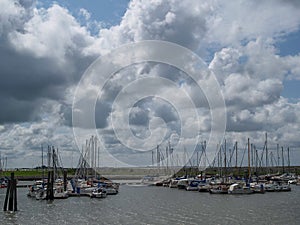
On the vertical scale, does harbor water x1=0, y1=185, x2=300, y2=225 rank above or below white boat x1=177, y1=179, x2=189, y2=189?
below

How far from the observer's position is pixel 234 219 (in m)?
61.1

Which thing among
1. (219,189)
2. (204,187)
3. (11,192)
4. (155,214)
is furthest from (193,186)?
(11,192)

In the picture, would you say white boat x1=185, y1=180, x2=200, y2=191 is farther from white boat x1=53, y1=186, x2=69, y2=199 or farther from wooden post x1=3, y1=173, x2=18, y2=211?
wooden post x1=3, y1=173, x2=18, y2=211

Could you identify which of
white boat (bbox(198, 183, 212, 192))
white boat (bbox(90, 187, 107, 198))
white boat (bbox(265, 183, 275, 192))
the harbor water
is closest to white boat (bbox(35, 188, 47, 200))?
white boat (bbox(90, 187, 107, 198))

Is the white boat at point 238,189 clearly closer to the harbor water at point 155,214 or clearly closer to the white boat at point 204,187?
the white boat at point 204,187

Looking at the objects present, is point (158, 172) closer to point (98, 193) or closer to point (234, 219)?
point (98, 193)

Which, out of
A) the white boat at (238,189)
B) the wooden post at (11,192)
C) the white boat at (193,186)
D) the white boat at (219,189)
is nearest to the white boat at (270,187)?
the white boat at (238,189)

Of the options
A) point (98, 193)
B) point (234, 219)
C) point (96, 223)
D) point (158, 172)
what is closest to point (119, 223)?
point (96, 223)

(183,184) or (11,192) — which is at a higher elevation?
(11,192)

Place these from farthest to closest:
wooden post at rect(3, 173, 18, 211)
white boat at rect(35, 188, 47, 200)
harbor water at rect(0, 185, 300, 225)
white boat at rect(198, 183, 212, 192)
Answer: white boat at rect(198, 183, 212, 192)
white boat at rect(35, 188, 47, 200)
wooden post at rect(3, 173, 18, 211)
harbor water at rect(0, 185, 300, 225)

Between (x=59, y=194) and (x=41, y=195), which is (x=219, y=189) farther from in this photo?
(x=41, y=195)

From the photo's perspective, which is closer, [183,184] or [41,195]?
[41,195]

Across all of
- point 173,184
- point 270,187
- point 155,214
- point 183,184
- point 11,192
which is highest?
point 11,192

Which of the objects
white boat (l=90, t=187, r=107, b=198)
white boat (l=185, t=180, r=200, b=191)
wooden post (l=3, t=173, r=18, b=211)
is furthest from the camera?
white boat (l=185, t=180, r=200, b=191)
